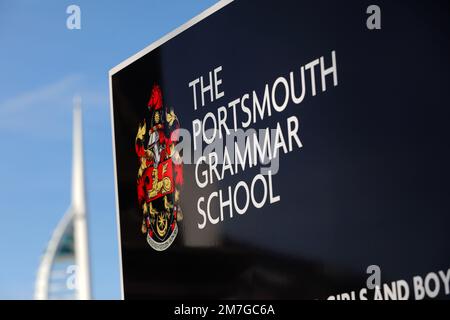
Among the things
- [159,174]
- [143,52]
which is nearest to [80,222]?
[159,174]

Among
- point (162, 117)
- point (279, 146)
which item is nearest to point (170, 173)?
point (162, 117)

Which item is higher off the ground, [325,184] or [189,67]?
[189,67]

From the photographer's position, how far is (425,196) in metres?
4.88

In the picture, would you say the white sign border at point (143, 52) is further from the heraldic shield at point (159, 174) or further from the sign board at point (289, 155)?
the heraldic shield at point (159, 174)

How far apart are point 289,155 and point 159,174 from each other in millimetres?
1579

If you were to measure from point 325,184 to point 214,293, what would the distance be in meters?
1.25

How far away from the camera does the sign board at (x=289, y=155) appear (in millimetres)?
4941

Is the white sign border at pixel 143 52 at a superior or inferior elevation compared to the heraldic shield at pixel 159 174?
superior

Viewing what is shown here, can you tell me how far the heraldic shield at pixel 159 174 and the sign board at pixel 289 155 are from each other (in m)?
0.02

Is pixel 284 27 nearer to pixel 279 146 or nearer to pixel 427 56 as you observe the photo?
pixel 279 146

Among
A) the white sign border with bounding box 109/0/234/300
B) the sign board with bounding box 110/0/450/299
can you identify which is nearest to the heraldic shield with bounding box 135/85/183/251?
the sign board with bounding box 110/0/450/299

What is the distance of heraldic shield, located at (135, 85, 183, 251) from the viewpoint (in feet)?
22.7

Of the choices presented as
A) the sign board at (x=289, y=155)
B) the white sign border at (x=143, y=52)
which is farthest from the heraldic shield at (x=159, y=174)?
the white sign border at (x=143, y=52)

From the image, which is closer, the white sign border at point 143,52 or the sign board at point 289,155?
the sign board at point 289,155
